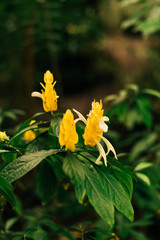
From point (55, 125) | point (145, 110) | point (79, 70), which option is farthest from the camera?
point (79, 70)

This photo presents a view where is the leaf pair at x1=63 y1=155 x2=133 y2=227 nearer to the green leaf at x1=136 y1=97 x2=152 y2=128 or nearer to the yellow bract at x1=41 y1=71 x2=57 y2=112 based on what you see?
the yellow bract at x1=41 y1=71 x2=57 y2=112

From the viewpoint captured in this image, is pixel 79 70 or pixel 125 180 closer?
pixel 125 180

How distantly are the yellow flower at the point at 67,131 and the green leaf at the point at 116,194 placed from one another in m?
0.09

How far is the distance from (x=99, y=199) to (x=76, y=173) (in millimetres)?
68

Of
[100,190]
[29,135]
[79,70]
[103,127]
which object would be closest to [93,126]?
[103,127]

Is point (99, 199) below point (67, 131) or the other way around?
below

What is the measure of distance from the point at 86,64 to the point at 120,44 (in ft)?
5.68

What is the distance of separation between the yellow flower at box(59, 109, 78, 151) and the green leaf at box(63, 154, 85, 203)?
0.03 meters

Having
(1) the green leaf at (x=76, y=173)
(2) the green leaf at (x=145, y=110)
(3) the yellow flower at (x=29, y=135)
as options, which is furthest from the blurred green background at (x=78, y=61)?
(1) the green leaf at (x=76, y=173)

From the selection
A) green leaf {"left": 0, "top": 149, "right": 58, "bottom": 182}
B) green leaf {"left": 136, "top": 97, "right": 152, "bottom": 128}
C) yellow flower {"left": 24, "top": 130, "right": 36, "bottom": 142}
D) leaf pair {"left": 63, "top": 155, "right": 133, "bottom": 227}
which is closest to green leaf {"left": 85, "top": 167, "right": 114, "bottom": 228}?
leaf pair {"left": 63, "top": 155, "right": 133, "bottom": 227}

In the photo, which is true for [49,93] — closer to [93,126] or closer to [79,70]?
[93,126]

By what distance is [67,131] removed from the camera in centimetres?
52

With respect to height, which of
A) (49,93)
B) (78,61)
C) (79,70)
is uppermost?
(78,61)

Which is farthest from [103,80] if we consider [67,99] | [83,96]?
[67,99]
